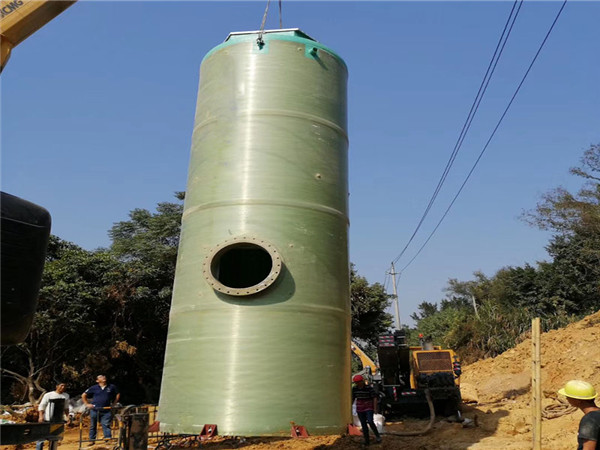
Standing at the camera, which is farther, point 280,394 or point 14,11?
point 280,394

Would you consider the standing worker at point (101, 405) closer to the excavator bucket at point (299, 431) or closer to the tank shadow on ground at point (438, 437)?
the tank shadow on ground at point (438, 437)

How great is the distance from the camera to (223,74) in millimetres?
8977

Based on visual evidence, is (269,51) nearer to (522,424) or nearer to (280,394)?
(280,394)

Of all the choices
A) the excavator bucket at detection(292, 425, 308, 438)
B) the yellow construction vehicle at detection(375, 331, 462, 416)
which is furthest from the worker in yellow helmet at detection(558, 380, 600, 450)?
the yellow construction vehicle at detection(375, 331, 462, 416)

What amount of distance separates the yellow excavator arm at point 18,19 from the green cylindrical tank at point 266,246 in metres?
2.89

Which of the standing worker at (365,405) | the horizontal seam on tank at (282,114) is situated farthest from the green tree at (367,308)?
the horizontal seam on tank at (282,114)

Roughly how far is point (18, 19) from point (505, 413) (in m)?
15.6

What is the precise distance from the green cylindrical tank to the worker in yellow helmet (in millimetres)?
3544

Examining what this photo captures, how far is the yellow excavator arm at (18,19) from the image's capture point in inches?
256

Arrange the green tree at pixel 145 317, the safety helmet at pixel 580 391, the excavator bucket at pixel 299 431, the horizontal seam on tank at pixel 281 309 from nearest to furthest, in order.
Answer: the safety helmet at pixel 580 391 → the excavator bucket at pixel 299 431 → the horizontal seam on tank at pixel 281 309 → the green tree at pixel 145 317

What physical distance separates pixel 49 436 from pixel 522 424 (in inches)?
485

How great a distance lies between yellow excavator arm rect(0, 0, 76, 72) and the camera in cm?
651

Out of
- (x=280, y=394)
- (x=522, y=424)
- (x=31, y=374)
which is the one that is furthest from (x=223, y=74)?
(x=31, y=374)

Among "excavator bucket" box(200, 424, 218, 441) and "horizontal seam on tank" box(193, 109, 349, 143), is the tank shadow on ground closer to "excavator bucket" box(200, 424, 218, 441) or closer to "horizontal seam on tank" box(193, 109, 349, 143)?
"excavator bucket" box(200, 424, 218, 441)
